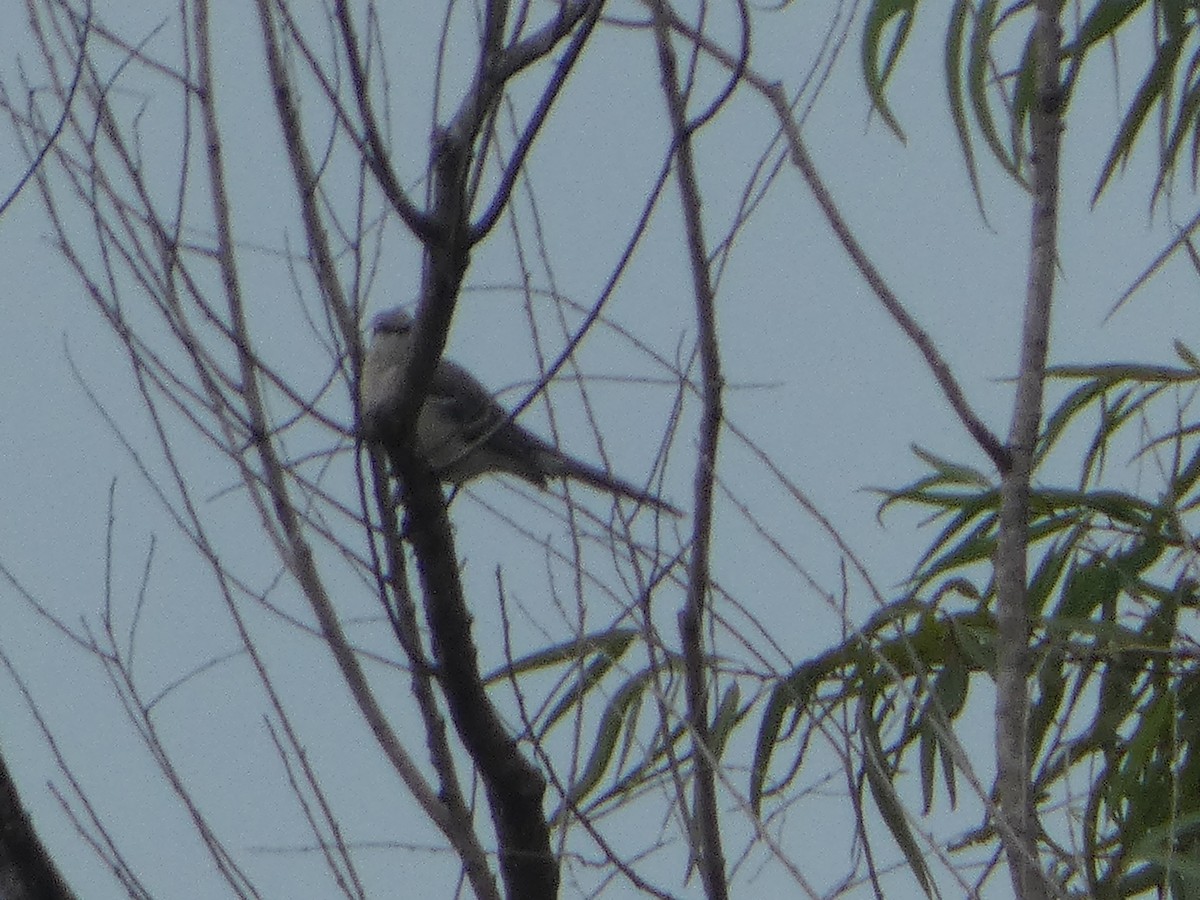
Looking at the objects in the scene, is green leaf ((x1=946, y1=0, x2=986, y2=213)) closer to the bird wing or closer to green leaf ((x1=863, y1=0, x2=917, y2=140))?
green leaf ((x1=863, y1=0, x2=917, y2=140))

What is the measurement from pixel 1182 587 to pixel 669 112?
1.08 metres

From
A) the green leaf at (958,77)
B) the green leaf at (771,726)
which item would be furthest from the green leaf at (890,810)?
the green leaf at (958,77)

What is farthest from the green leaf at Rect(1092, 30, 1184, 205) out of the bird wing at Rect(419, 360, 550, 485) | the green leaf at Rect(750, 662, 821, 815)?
the bird wing at Rect(419, 360, 550, 485)

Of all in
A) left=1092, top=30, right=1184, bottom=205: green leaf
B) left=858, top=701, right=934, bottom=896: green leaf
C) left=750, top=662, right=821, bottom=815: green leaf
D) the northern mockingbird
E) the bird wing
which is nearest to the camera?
left=858, top=701, right=934, bottom=896: green leaf

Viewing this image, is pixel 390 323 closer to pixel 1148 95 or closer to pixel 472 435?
pixel 472 435

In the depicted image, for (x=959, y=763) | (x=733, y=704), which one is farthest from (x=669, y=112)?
(x=733, y=704)

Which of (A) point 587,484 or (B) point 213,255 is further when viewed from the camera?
(A) point 587,484

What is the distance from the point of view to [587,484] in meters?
3.95

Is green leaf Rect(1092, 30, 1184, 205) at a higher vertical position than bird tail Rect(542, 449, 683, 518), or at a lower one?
higher

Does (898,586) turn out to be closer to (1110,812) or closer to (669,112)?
(1110,812)

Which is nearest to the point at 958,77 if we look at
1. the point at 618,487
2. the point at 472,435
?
the point at 618,487

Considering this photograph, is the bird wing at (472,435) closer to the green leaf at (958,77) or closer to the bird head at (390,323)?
the bird head at (390,323)

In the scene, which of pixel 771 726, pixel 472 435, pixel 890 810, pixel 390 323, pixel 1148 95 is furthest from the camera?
pixel 390 323

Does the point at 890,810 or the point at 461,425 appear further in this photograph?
the point at 461,425
